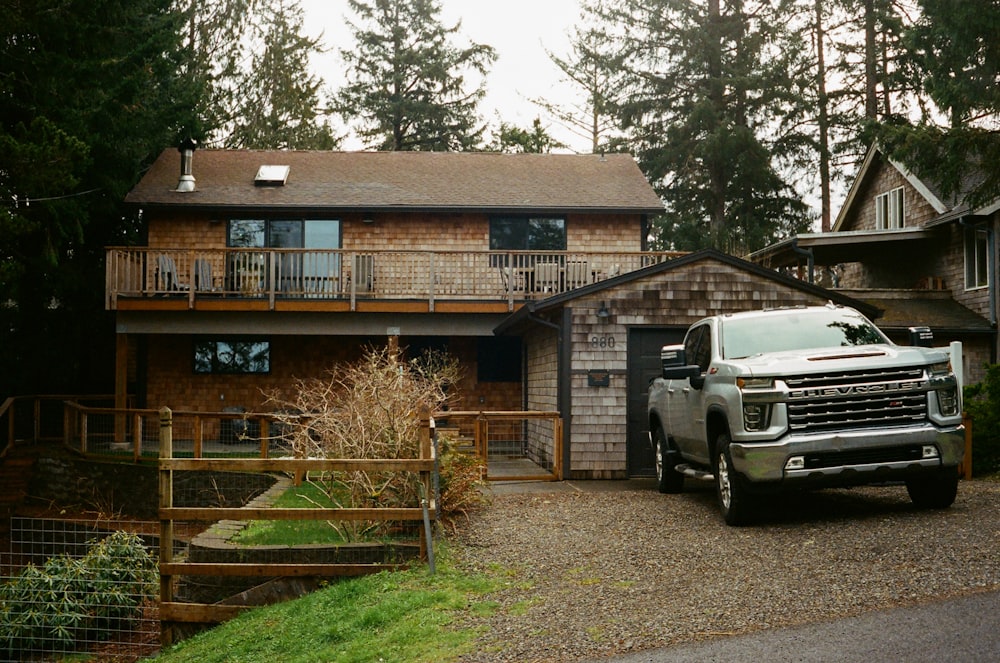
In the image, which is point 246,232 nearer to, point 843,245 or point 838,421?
point 843,245

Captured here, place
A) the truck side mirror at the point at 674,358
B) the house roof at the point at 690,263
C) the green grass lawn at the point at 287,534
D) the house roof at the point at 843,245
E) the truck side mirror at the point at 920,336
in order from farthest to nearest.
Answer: the house roof at the point at 843,245 → the house roof at the point at 690,263 → the truck side mirror at the point at 674,358 → the truck side mirror at the point at 920,336 → the green grass lawn at the point at 287,534

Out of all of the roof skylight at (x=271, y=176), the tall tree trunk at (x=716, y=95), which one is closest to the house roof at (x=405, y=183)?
the roof skylight at (x=271, y=176)

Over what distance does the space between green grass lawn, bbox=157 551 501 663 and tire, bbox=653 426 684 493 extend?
4232mm

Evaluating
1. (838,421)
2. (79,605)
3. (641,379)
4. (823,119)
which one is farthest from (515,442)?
(823,119)

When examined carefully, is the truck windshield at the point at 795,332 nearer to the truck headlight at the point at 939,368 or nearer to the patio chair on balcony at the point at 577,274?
the truck headlight at the point at 939,368

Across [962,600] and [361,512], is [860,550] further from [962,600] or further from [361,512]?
[361,512]

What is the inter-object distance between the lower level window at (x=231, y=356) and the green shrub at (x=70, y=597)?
462 inches

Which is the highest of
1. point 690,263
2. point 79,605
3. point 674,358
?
point 690,263

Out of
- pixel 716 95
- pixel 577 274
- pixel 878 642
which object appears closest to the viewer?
pixel 878 642

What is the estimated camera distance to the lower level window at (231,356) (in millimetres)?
22812

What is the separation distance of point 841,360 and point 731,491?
5.16 ft

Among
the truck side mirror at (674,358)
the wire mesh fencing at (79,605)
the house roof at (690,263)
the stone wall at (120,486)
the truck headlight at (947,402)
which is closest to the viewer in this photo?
the truck headlight at (947,402)

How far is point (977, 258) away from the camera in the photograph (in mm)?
22406

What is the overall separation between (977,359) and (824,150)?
14852 mm
